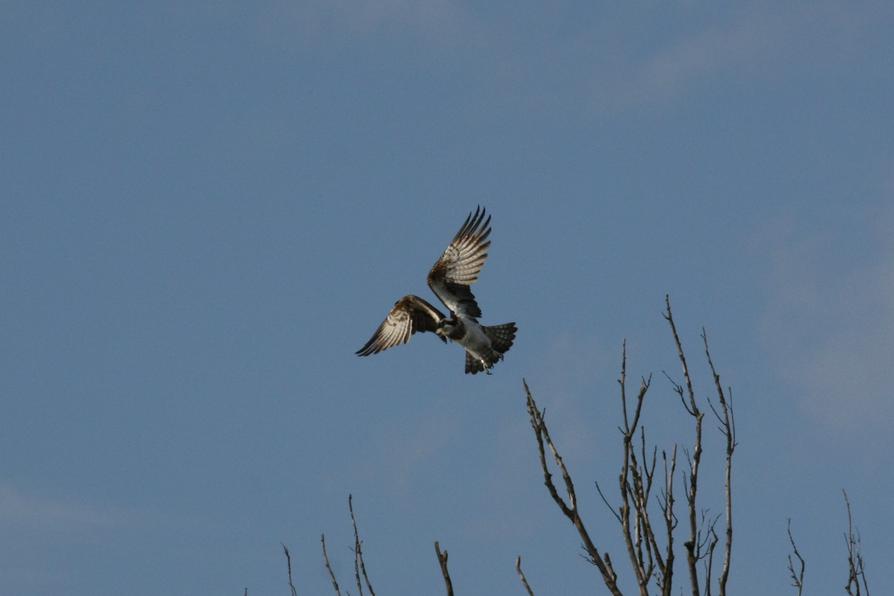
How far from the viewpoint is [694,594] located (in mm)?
5320

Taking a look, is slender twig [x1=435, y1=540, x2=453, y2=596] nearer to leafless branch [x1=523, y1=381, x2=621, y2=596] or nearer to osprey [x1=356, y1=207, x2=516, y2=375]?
leafless branch [x1=523, y1=381, x2=621, y2=596]

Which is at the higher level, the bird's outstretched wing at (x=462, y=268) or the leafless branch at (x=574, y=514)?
the bird's outstretched wing at (x=462, y=268)

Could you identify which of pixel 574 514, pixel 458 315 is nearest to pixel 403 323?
pixel 458 315

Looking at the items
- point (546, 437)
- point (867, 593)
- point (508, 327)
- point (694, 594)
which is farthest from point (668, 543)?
point (508, 327)

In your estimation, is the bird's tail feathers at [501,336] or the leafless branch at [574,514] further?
the bird's tail feathers at [501,336]

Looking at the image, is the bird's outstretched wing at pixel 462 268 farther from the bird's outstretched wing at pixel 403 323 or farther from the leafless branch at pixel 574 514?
the leafless branch at pixel 574 514

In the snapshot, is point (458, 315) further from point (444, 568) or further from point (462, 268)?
point (444, 568)

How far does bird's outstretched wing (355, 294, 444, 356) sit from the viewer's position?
18000mm

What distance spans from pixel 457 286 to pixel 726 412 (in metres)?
11.7

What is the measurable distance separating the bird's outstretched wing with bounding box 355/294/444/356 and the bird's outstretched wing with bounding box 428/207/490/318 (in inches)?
13.4

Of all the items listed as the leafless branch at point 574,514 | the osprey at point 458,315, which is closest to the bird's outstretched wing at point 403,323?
the osprey at point 458,315

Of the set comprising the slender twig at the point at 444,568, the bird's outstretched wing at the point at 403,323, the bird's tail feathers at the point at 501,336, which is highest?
the bird's outstretched wing at the point at 403,323

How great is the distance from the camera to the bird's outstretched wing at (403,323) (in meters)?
18.0

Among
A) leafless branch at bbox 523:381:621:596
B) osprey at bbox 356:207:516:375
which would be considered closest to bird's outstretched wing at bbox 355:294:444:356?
osprey at bbox 356:207:516:375
